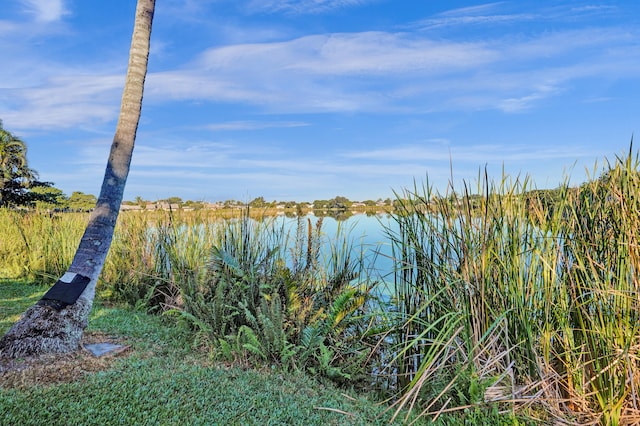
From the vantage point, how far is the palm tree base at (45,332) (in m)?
3.84

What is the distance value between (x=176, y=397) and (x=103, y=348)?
5.36ft

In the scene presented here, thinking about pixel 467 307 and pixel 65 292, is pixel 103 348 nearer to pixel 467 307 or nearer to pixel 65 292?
pixel 65 292

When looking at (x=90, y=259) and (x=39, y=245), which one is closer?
(x=90, y=259)

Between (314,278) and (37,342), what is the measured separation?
2.80 meters

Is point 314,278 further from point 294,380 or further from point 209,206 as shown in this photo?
point 209,206

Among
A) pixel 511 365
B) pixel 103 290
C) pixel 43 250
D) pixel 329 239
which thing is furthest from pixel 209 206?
pixel 511 365

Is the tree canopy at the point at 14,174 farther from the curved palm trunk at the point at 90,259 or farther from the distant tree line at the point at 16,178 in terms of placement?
the curved palm trunk at the point at 90,259

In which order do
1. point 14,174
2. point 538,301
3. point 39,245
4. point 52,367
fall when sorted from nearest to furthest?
1. point 538,301
2. point 52,367
3. point 39,245
4. point 14,174

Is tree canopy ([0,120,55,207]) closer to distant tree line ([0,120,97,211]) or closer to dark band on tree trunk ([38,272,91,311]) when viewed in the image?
distant tree line ([0,120,97,211])

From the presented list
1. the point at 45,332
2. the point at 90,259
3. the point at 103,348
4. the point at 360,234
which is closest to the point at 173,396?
the point at 103,348

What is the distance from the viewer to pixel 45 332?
3.94 m

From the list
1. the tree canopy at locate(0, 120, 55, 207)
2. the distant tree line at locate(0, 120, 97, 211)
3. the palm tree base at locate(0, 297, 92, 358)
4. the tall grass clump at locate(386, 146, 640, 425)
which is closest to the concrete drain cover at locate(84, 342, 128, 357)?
the palm tree base at locate(0, 297, 92, 358)

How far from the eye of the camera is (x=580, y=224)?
3.14m

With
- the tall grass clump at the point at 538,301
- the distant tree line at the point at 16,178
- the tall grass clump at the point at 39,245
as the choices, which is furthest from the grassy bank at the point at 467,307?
the distant tree line at the point at 16,178
